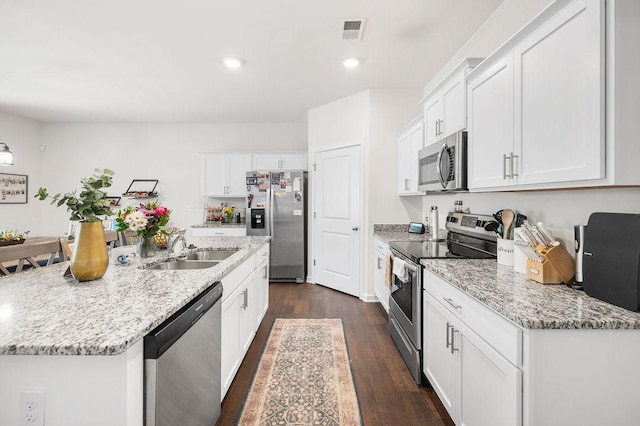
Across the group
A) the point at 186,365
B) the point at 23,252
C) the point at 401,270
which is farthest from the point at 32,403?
the point at 401,270

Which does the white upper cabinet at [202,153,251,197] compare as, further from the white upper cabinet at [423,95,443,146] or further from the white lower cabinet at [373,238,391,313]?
the white upper cabinet at [423,95,443,146]

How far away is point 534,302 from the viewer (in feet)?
3.92

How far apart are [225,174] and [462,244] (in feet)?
13.6

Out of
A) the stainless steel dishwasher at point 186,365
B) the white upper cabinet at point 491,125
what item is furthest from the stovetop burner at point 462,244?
the stainless steel dishwasher at point 186,365

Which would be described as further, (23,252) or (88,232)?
(23,252)

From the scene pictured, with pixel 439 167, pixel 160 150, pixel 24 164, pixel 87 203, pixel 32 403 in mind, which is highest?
pixel 160 150

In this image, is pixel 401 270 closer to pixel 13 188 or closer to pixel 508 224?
pixel 508 224

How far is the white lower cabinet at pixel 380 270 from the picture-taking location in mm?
3223

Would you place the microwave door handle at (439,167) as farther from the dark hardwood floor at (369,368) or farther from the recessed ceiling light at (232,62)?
the recessed ceiling light at (232,62)

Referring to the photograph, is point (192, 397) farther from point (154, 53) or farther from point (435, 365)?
point (154, 53)

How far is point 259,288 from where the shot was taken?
2871 millimetres

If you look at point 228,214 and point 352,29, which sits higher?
point 352,29

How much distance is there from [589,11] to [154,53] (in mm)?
3382

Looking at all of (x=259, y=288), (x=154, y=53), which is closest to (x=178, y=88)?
(x=154, y=53)
